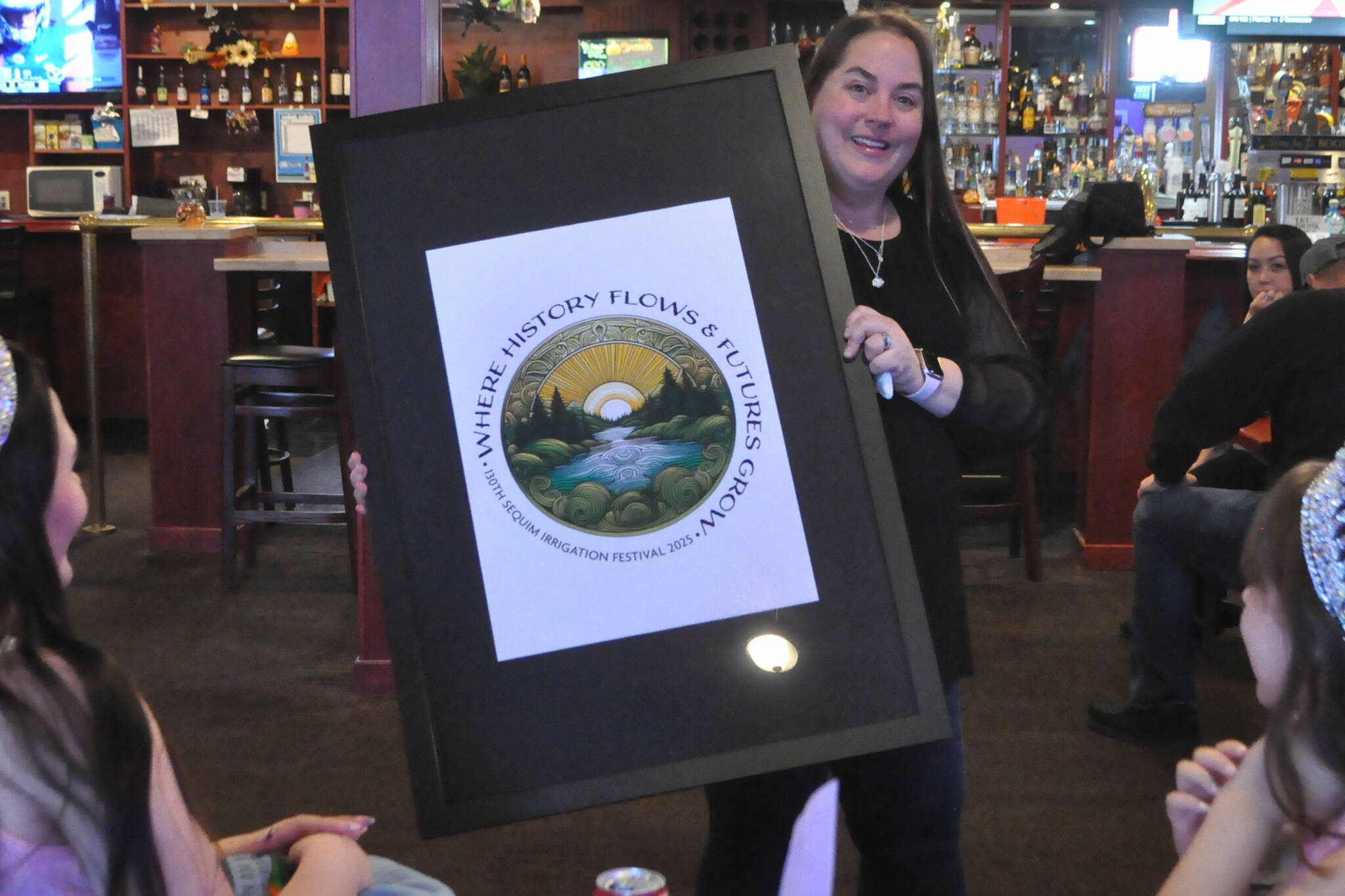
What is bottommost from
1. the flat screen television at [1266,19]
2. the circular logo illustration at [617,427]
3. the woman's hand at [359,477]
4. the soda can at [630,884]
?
the soda can at [630,884]

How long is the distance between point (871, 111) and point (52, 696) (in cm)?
91

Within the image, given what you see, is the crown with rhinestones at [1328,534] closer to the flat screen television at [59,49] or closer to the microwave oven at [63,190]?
the microwave oven at [63,190]

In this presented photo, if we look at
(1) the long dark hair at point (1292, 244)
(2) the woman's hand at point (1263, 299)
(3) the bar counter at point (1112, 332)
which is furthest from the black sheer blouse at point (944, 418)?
(3) the bar counter at point (1112, 332)

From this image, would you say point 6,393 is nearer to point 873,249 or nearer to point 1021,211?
point 873,249

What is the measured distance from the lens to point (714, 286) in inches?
40.1

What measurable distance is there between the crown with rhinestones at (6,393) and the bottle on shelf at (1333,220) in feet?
17.8


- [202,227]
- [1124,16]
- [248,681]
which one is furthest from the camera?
[1124,16]

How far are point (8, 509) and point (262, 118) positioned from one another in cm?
786

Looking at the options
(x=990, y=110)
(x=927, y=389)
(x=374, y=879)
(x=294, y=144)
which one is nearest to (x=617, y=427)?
(x=927, y=389)

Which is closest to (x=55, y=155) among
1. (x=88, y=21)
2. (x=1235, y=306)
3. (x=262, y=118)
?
(x=88, y=21)

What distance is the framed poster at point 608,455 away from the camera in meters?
0.98

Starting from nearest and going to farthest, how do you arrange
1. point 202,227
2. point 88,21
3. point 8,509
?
1. point 8,509
2. point 202,227
3. point 88,21

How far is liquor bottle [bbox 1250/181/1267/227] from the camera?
20.5ft

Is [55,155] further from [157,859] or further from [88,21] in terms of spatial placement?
[157,859]
